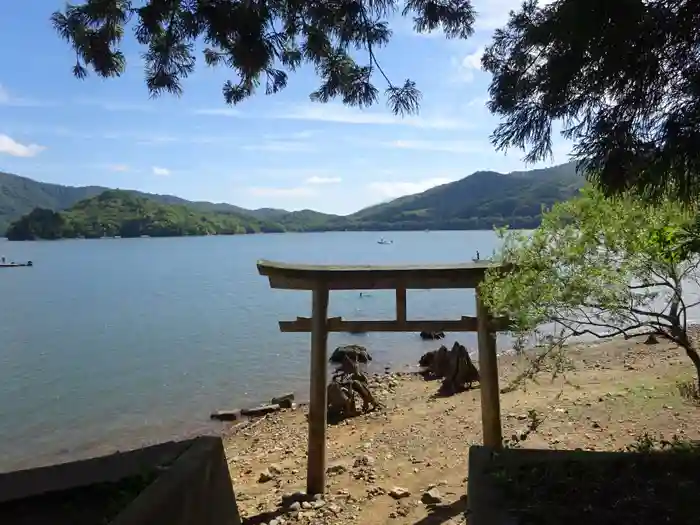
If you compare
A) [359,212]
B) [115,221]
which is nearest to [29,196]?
[115,221]

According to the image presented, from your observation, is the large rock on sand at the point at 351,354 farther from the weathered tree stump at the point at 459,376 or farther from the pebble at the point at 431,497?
the pebble at the point at 431,497

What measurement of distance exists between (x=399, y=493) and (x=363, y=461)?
60.1 inches

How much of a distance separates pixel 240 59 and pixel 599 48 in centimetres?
210

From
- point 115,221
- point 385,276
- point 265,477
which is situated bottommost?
point 265,477

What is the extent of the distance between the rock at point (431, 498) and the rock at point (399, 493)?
0.23 metres

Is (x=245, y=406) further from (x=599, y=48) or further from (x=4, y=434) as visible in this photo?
(x=599, y=48)

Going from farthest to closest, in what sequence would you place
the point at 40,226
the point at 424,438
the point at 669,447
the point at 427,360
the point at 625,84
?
the point at 40,226
the point at 427,360
the point at 424,438
the point at 669,447
the point at 625,84

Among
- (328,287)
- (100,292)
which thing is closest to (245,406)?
(328,287)

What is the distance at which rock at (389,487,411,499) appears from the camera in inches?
245

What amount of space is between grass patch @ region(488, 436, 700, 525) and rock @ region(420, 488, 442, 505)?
2.68m

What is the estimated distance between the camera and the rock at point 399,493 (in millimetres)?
6211

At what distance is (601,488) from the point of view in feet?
9.78

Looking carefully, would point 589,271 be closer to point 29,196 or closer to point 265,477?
point 265,477

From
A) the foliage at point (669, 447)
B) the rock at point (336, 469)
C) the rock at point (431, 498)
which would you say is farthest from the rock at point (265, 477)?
the foliage at point (669, 447)
